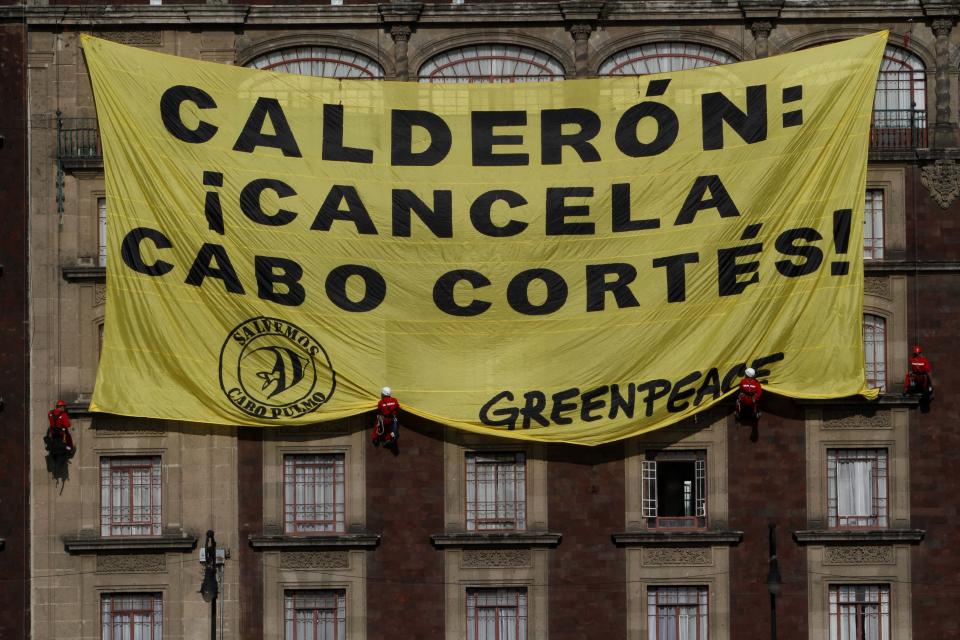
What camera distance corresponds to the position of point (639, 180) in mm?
82625

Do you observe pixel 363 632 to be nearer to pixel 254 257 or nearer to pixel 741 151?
pixel 254 257

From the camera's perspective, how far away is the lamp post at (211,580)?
267ft

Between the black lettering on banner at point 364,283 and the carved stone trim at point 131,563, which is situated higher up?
the black lettering on banner at point 364,283

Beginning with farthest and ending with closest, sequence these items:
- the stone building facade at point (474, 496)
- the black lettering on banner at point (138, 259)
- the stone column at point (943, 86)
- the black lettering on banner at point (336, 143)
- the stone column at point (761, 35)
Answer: the stone column at point (761, 35)
the stone column at point (943, 86)
the stone building facade at point (474, 496)
the black lettering on banner at point (336, 143)
the black lettering on banner at point (138, 259)

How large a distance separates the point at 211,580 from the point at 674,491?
14987 mm

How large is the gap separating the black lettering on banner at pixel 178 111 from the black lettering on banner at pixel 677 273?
48.9 feet

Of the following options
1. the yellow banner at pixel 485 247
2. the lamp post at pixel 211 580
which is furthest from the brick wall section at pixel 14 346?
the lamp post at pixel 211 580

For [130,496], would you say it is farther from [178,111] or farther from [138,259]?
[178,111]

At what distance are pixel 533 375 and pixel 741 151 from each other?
9592mm

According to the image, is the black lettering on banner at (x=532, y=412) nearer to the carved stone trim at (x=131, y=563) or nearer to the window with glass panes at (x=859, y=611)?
the window with glass panes at (x=859, y=611)

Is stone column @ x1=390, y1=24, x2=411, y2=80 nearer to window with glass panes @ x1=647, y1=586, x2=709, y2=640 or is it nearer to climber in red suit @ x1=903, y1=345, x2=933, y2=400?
window with glass panes @ x1=647, y1=586, x2=709, y2=640

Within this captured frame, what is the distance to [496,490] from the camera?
275 feet

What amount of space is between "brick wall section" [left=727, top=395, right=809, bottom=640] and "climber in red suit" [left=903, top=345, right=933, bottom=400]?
11.9 ft

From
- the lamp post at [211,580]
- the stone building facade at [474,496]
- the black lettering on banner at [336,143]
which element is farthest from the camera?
the stone building facade at [474,496]
